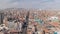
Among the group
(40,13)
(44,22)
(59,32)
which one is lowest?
(59,32)

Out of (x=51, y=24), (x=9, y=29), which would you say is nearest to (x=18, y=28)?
(x=9, y=29)

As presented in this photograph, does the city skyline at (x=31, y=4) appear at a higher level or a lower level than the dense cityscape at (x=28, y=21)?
higher

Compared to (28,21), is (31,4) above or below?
above

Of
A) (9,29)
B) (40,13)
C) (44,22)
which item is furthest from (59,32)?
(9,29)

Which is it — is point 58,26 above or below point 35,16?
below

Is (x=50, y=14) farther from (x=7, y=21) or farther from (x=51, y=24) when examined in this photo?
(x=7, y=21)

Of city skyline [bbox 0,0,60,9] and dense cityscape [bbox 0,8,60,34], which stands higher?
city skyline [bbox 0,0,60,9]

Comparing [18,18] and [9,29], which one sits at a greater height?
[18,18]

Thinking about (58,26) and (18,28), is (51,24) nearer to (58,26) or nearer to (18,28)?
(58,26)
